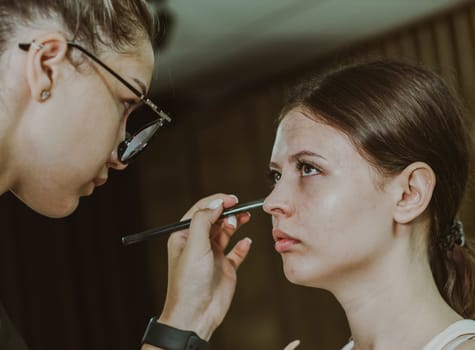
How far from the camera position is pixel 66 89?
1267mm

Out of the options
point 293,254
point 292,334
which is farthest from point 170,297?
point 292,334

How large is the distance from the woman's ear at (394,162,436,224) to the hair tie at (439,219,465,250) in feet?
0.35

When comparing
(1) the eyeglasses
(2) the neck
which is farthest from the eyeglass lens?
(2) the neck

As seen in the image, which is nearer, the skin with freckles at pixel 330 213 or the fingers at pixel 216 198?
the skin with freckles at pixel 330 213

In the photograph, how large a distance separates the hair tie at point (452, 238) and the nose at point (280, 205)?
13.2 inches

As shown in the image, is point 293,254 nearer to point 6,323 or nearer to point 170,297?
point 170,297

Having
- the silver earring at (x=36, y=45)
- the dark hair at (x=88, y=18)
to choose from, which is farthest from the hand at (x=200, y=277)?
the silver earring at (x=36, y=45)

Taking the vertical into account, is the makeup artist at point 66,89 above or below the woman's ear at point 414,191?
above

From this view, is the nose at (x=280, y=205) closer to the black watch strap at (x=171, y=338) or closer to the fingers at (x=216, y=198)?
the fingers at (x=216, y=198)

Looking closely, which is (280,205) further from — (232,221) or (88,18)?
(88,18)

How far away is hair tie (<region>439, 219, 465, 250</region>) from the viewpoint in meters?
1.59

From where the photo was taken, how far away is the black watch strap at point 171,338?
1.50m

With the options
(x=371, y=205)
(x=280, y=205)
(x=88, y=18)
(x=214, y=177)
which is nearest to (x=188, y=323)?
(x=280, y=205)

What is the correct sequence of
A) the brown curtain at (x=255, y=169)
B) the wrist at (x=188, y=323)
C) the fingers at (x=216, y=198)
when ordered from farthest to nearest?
the brown curtain at (x=255, y=169)
the fingers at (x=216, y=198)
the wrist at (x=188, y=323)
